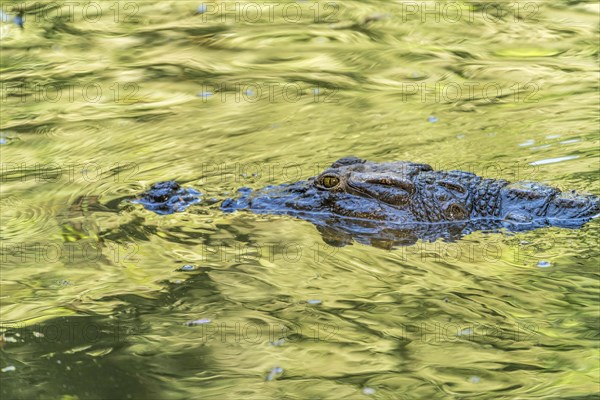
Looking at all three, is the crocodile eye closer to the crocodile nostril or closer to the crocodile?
the crocodile

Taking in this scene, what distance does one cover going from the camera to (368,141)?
946cm

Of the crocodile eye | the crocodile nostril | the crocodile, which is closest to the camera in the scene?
the crocodile

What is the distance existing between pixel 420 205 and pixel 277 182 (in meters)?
1.63

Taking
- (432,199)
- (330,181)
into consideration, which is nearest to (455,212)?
(432,199)

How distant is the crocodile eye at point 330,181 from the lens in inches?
301

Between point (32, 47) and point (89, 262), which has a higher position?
point (32, 47)

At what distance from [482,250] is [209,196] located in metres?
2.66

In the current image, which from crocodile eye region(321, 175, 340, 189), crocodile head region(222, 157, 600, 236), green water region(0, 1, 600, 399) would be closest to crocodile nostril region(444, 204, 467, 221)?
crocodile head region(222, 157, 600, 236)

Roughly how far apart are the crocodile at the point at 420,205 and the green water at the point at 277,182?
23cm

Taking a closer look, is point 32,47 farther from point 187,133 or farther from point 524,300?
point 524,300

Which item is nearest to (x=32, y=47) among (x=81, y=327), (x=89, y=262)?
(x=89, y=262)

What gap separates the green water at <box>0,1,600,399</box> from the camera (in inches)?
213

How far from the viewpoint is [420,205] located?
24.6 ft

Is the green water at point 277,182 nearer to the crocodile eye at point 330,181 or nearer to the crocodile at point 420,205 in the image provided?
the crocodile at point 420,205
